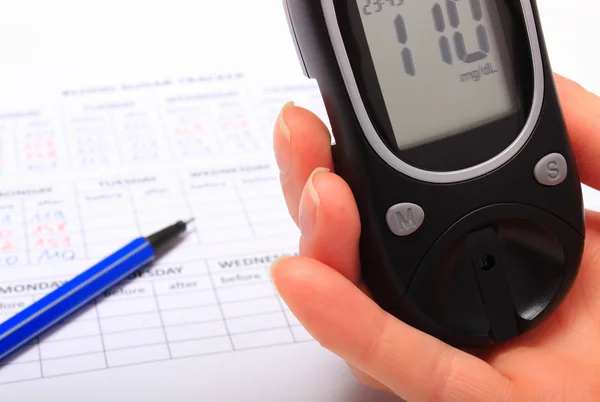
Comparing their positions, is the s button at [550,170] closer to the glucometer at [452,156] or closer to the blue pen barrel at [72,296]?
the glucometer at [452,156]

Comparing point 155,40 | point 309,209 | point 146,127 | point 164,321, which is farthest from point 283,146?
point 155,40

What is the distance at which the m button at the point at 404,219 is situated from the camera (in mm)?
513

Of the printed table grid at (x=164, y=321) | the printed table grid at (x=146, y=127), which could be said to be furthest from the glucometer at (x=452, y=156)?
the printed table grid at (x=146, y=127)

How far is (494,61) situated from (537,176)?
9 cm

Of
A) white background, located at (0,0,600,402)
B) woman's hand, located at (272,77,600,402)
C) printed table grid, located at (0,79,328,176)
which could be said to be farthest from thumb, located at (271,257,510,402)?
white background, located at (0,0,600,402)

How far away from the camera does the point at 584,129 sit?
1.95 feet

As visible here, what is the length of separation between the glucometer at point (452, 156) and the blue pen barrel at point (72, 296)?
203 mm

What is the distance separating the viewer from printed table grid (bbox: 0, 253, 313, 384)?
0.58 metres

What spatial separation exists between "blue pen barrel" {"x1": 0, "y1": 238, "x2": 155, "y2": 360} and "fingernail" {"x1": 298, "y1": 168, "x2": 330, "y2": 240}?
20 centimetres

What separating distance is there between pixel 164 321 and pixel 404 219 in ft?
0.72

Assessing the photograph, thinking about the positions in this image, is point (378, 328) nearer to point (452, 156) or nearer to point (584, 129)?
point (452, 156)

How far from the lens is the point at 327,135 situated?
1.85 feet

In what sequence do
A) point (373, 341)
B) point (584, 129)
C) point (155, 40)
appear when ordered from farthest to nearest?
point (155, 40), point (584, 129), point (373, 341)

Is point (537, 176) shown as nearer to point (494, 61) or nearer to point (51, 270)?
point (494, 61)
